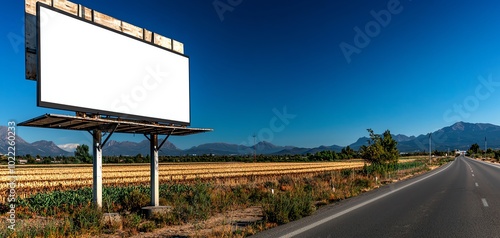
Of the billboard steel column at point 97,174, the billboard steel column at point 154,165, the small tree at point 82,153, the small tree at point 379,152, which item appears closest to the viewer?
the billboard steel column at point 97,174

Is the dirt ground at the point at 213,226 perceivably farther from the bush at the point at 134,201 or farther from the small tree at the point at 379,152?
the small tree at the point at 379,152

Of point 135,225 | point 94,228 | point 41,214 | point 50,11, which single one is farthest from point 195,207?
point 50,11

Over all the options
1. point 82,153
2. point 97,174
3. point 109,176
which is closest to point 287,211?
point 97,174

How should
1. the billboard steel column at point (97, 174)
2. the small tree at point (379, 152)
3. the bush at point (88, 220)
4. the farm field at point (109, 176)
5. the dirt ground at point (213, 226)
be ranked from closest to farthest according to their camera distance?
the dirt ground at point (213, 226)
the bush at point (88, 220)
the billboard steel column at point (97, 174)
the farm field at point (109, 176)
the small tree at point (379, 152)

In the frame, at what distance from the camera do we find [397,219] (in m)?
9.52

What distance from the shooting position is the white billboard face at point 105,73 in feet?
31.0

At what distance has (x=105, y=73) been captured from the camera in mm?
10906

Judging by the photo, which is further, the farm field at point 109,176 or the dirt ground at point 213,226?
the farm field at point 109,176

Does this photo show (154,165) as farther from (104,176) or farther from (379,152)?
(104,176)

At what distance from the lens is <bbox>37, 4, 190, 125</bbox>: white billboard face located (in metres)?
9.44

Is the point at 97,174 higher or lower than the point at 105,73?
lower

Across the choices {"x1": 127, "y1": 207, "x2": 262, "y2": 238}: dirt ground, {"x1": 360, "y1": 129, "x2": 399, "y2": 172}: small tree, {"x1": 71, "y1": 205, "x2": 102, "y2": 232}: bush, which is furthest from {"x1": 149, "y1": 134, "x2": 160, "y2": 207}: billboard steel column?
{"x1": 360, "y1": 129, "x2": 399, "y2": 172}: small tree

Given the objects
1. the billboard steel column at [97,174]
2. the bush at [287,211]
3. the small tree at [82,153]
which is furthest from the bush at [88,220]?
the small tree at [82,153]

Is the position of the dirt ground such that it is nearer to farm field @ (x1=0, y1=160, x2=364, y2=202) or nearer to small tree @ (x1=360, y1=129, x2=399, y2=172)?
farm field @ (x1=0, y1=160, x2=364, y2=202)
